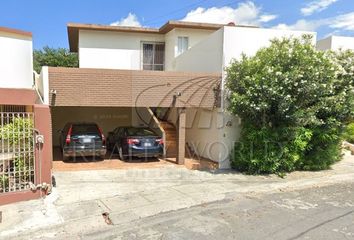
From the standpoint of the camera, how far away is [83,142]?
1175cm

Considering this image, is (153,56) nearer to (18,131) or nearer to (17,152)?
(18,131)

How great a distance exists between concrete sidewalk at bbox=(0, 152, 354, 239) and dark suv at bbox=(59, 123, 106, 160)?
1625 mm

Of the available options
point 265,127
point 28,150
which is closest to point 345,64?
point 265,127

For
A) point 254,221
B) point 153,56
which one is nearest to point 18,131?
point 254,221

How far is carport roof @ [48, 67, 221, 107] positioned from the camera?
9.91 meters

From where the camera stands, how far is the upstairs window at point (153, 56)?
1744 centimetres

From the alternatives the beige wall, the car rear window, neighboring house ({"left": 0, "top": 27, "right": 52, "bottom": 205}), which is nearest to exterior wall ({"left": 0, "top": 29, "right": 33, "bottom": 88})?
the car rear window

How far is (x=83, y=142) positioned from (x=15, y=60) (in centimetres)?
377

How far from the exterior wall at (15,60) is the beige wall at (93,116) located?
6413 millimetres

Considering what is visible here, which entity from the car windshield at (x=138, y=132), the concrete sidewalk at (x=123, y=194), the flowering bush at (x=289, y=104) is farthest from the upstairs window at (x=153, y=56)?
the concrete sidewalk at (x=123, y=194)

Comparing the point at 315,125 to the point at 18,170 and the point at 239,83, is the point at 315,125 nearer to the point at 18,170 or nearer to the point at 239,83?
the point at 239,83

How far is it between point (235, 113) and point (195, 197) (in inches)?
151

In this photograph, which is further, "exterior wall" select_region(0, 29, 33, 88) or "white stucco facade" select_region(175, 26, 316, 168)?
"white stucco facade" select_region(175, 26, 316, 168)

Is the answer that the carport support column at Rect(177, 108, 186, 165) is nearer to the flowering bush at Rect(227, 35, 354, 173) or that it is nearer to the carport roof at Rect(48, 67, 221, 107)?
the carport roof at Rect(48, 67, 221, 107)
